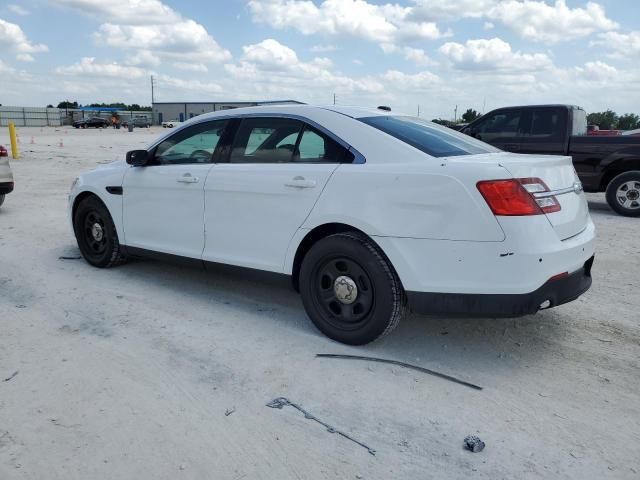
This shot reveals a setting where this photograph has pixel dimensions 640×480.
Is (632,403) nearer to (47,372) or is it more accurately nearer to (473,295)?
(473,295)

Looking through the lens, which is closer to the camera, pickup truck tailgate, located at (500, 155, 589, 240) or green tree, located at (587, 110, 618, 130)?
pickup truck tailgate, located at (500, 155, 589, 240)

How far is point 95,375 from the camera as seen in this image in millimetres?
3230

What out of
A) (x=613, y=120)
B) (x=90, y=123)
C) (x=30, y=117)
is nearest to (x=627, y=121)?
(x=613, y=120)

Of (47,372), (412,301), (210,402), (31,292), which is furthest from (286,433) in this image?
(31,292)

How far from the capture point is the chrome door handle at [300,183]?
3.71 meters

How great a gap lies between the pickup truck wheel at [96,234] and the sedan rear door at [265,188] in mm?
1409

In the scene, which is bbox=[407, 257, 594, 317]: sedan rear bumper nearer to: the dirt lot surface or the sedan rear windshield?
the dirt lot surface

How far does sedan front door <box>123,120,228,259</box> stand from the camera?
4.47 meters

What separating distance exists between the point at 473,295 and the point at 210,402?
5.33ft

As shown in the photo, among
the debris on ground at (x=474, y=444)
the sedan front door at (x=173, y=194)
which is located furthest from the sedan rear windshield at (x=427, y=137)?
the debris on ground at (x=474, y=444)

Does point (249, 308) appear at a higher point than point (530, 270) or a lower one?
lower

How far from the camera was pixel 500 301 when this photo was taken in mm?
3131

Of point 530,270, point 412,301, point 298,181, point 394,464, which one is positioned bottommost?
point 394,464

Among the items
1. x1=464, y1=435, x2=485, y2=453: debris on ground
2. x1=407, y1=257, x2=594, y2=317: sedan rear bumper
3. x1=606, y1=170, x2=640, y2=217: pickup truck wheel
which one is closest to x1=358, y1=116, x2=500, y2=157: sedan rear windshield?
x1=407, y1=257, x2=594, y2=317: sedan rear bumper
